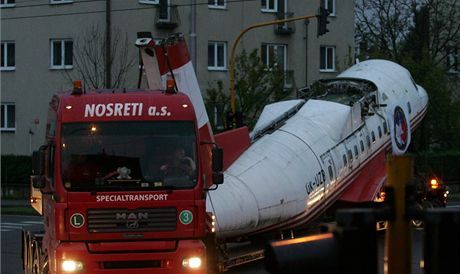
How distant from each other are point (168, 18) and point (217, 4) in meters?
3.11

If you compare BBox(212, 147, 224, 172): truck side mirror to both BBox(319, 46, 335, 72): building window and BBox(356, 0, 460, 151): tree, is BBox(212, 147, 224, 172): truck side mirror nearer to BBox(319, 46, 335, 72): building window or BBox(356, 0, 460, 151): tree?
BBox(319, 46, 335, 72): building window

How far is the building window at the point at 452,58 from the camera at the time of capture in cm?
6581

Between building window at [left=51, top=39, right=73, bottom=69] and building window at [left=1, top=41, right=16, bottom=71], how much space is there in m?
2.27

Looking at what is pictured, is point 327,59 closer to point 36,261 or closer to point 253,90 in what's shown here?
point 253,90

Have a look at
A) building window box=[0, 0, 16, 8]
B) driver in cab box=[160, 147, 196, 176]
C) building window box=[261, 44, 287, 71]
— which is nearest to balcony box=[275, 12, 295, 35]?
building window box=[261, 44, 287, 71]

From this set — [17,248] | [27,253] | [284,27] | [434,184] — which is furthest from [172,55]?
[284,27]

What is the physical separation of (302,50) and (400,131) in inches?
1061

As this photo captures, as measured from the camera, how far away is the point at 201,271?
13.1 meters

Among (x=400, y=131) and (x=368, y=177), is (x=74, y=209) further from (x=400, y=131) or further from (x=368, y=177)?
(x=400, y=131)

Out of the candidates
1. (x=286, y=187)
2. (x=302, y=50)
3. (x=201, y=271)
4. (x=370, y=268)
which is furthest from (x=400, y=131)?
(x=302, y=50)

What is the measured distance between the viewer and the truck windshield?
13109mm

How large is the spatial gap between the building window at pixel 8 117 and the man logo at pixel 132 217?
119ft

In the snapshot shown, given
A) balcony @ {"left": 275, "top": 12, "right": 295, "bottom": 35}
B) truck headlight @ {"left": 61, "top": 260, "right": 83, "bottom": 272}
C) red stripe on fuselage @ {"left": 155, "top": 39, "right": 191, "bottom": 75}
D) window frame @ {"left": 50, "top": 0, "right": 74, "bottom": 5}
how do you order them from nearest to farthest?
truck headlight @ {"left": 61, "top": 260, "right": 83, "bottom": 272}, red stripe on fuselage @ {"left": 155, "top": 39, "right": 191, "bottom": 75}, window frame @ {"left": 50, "top": 0, "right": 74, "bottom": 5}, balcony @ {"left": 275, "top": 12, "right": 295, "bottom": 35}

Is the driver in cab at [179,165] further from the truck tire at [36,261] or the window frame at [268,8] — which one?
the window frame at [268,8]
